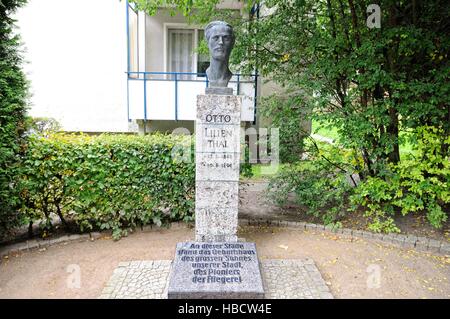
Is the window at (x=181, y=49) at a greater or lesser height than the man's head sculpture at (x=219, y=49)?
greater

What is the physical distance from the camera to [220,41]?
401cm

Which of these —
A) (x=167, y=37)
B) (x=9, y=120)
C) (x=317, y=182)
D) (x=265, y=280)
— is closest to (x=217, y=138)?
(x=265, y=280)

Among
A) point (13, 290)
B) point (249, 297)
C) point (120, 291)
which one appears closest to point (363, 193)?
point (249, 297)

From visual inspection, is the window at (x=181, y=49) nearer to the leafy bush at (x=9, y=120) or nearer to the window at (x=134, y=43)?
the window at (x=134, y=43)

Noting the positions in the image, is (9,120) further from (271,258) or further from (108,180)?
(271,258)

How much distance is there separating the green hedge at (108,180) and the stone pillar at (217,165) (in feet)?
3.11

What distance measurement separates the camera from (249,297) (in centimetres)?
340

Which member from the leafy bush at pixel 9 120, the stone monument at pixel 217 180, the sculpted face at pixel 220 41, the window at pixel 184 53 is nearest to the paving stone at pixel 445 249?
the stone monument at pixel 217 180

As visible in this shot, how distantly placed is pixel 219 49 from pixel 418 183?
11.4ft

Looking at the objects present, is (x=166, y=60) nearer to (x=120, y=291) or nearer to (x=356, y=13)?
(x=356, y=13)

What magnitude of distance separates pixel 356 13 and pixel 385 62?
3.28ft

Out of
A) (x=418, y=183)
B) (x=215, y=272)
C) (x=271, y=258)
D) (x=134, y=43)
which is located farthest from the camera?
(x=134, y=43)

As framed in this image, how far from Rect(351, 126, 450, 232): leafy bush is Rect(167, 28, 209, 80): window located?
7369mm

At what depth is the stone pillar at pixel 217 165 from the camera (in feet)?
13.2
